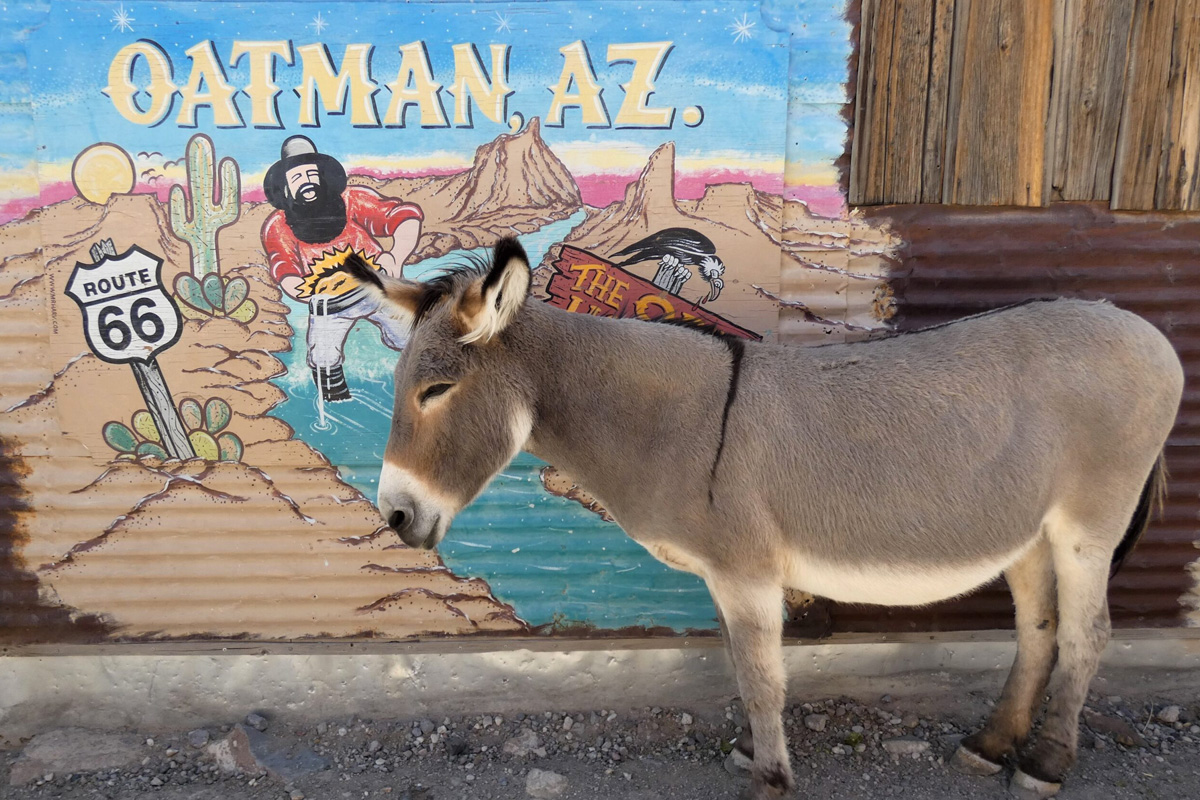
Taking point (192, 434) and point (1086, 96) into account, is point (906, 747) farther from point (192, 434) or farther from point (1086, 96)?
point (192, 434)

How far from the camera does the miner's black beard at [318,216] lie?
319 centimetres

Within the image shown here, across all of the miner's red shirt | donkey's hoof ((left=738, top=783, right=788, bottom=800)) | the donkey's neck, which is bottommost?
donkey's hoof ((left=738, top=783, right=788, bottom=800))

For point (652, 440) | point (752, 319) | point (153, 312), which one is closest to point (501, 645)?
point (652, 440)

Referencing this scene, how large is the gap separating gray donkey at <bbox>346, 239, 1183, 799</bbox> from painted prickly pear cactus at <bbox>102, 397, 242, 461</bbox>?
139cm

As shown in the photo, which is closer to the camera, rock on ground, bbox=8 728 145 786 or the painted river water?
rock on ground, bbox=8 728 145 786

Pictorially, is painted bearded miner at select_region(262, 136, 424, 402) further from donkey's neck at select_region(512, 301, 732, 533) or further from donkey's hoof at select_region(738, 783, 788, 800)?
donkey's hoof at select_region(738, 783, 788, 800)

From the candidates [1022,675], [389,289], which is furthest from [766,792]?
[389,289]

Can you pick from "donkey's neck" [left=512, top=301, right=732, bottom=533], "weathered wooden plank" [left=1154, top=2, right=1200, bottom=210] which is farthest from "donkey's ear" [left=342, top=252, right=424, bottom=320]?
"weathered wooden plank" [left=1154, top=2, right=1200, bottom=210]

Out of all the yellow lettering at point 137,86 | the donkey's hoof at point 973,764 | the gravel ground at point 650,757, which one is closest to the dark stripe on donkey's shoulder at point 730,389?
the gravel ground at point 650,757

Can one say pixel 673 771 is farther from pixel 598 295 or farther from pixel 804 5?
pixel 804 5

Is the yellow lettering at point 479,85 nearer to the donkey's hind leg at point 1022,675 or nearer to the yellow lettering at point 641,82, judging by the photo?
the yellow lettering at point 641,82

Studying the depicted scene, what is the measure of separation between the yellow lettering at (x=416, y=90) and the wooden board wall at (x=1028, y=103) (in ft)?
6.27

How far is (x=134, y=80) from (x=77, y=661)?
277 cm

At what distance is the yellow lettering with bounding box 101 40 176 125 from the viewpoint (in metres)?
3.07
